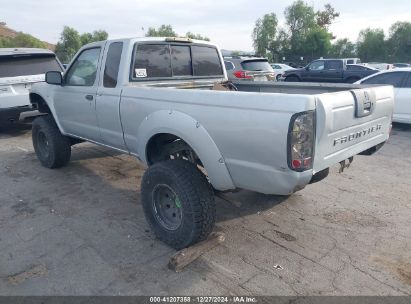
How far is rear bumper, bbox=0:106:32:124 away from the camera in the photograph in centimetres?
745

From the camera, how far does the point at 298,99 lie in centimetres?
246

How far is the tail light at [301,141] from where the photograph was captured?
245 cm

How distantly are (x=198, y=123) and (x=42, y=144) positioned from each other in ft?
12.2

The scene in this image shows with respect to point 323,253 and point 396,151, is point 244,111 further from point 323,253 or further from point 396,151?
point 396,151

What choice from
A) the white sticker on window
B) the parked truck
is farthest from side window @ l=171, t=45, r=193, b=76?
the parked truck

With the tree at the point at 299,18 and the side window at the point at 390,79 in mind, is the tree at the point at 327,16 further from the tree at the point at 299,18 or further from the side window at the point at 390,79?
the side window at the point at 390,79

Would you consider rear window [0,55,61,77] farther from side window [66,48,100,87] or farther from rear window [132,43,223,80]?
rear window [132,43,223,80]

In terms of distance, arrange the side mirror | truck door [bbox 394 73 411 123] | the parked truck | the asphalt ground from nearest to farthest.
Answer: the asphalt ground
the side mirror
truck door [bbox 394 73 411 123]
the parked truck

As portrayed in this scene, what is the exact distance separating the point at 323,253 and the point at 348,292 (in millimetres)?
553

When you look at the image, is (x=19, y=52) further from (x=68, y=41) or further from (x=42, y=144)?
(x=68, y=41)

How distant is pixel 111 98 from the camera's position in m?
4.02

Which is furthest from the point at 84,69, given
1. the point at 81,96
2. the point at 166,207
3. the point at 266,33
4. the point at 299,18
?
the point at 299,18

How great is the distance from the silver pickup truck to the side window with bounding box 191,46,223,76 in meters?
0.01

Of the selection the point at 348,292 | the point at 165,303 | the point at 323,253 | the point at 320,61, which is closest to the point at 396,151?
the point at 323,253
